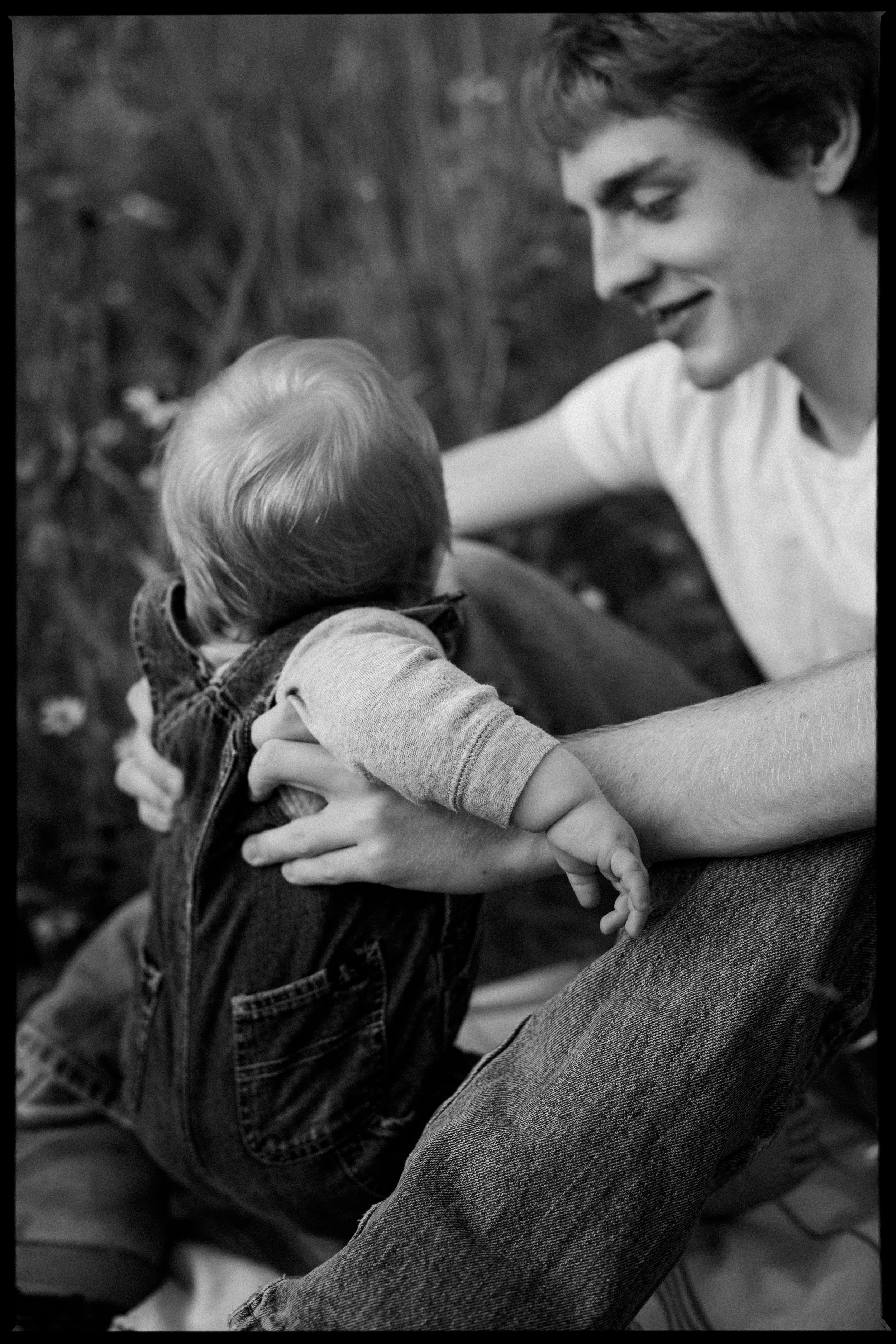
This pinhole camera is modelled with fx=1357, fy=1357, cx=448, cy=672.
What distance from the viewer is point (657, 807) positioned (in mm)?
1028

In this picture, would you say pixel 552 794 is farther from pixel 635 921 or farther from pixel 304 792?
pixel 304 792

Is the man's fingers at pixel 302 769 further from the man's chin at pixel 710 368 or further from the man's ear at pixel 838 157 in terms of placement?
the man's ear at pixel 838 157

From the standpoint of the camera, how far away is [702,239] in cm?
136

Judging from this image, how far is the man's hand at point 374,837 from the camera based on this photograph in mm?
1029

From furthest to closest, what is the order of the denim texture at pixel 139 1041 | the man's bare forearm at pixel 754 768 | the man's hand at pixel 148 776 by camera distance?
the denim texture at pixel 139 1041, the man's hand at pixel 148 776, the man's bare forearm at pixel 754 768

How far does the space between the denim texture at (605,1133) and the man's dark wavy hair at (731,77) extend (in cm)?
76

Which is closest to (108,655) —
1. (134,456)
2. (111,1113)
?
(134,456)

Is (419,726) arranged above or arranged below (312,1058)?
above

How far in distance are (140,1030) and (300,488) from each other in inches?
22.0

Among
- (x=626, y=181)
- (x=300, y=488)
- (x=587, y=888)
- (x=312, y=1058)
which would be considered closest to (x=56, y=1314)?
(x=312, y=1058)

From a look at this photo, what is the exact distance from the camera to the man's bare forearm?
99cm

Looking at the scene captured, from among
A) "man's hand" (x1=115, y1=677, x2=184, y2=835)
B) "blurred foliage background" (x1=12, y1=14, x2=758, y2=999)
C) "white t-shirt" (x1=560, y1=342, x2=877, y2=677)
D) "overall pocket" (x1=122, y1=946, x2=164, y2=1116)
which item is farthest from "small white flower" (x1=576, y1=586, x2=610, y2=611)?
"overall pocket" (x1=122, y1=946, x2=164, y2=1116)

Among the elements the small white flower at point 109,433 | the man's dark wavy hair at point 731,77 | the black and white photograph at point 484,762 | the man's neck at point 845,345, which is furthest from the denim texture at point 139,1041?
the small white flower at point 109,433

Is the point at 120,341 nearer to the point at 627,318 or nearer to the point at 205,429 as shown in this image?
the point at 627,318
